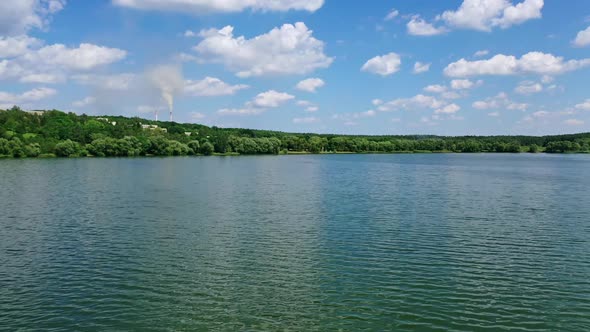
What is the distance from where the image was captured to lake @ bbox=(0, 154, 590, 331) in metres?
16.6

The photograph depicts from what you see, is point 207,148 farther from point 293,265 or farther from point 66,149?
point 293,265

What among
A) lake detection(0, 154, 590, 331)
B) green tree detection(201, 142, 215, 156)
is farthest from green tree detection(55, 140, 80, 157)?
lake detection(0, 154, 590, 331)

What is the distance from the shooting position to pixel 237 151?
18025 centimetres

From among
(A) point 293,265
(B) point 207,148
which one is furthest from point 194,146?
(A) point 293,265

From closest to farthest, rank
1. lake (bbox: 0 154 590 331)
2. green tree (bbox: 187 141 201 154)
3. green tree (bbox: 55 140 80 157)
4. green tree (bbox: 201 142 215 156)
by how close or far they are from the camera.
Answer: lake (bbox: 0 154 590 331) → green tree (bbox: 55 140 80 157) → green tree (bbox: 187 141 201 154) → green tree (bbox: 201 142 215 156)

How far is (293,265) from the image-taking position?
2275cm

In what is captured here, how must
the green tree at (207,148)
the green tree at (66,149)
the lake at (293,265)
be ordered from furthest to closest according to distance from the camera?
the green tree at (207,148), the green tree at (66,149), the lake at (293,265)

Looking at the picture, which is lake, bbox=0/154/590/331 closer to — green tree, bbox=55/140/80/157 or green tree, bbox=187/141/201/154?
green tree, bbox=55/140/80/157

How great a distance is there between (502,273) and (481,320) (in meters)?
6.19

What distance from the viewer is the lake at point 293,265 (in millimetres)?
16594

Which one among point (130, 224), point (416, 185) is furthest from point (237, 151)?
point (130, 224)

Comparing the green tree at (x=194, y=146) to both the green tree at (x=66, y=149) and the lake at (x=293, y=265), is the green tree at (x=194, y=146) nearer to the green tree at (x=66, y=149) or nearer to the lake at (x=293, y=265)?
the green tree at (x=66, y=149)

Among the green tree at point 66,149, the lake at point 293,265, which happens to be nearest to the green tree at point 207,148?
the green tree at point 66,149

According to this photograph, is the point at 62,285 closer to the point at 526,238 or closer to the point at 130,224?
the point at 130,224
